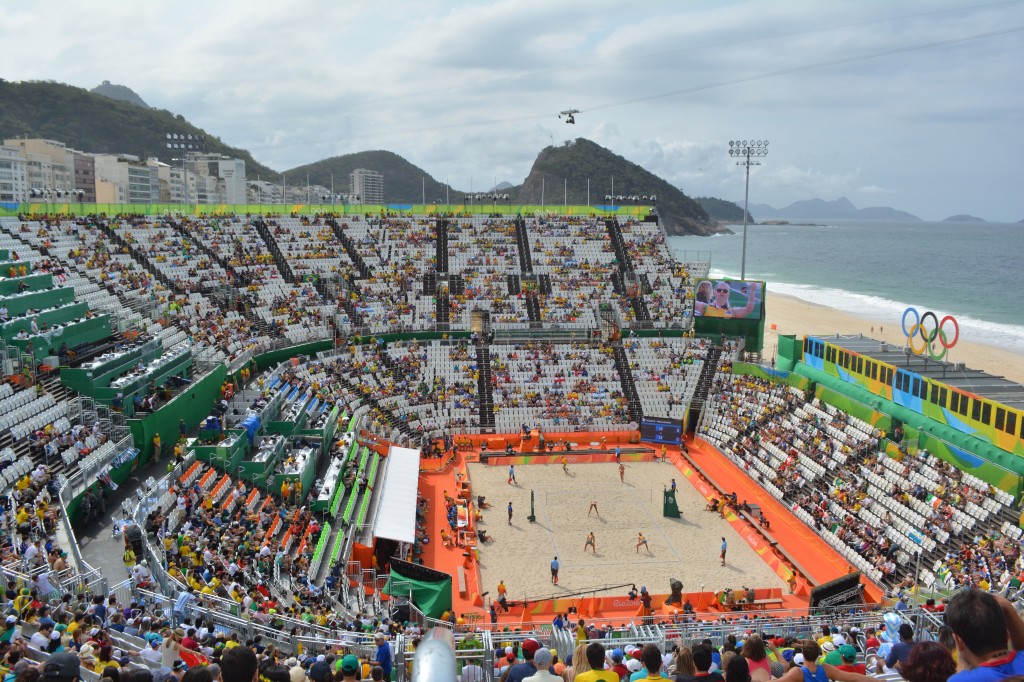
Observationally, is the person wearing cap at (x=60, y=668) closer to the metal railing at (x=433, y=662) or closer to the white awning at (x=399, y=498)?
the metal railing at (x=433, y=662)

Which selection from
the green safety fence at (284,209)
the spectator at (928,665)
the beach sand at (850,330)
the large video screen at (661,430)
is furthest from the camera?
the beach sand at (850,330)

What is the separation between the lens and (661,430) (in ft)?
144

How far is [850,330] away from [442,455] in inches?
2066

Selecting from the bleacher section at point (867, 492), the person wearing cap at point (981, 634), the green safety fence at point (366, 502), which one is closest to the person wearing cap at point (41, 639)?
the person wearing cap at point (981, 634)

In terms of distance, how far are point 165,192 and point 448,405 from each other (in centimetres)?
12245

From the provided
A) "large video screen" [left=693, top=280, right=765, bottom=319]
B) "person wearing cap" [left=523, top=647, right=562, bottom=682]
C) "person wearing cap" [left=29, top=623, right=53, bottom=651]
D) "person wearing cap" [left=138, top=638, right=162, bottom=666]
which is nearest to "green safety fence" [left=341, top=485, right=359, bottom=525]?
"person wearing cap" [left=138, top=638, right=162, bottom=666]

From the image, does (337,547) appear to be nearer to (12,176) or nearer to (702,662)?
(702,662)

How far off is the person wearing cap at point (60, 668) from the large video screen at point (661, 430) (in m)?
38.1

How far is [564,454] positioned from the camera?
4138 cm

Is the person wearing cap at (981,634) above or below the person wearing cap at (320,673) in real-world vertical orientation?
above

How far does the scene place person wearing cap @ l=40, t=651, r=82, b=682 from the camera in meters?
7.69

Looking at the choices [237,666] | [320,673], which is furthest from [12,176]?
[237,666]

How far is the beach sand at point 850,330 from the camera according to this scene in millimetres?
62062

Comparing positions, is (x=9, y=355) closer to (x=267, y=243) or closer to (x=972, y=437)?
(x=267, y=243)
